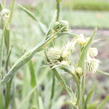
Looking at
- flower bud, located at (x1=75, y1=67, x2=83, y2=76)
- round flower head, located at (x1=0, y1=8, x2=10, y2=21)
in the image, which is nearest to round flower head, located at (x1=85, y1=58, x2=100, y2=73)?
flower bud, located at (x1=75, y1=67, x2=83, y2=76)

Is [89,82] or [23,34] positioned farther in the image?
[23,34]

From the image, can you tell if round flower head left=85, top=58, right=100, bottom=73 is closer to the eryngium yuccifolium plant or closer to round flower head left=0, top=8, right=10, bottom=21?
the eryngium yuccifolium plant

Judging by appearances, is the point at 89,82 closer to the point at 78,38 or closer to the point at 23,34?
the point at 23,34

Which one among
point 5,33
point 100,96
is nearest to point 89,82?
point 100,96

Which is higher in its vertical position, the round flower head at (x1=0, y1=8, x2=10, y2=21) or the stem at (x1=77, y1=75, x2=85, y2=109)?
the round flower head at (x1=0, y1=8, x2=10, y2=21)

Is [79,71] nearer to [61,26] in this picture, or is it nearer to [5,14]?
[61,26]

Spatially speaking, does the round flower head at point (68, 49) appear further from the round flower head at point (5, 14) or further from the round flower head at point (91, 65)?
the round flower head at point (5, 14)

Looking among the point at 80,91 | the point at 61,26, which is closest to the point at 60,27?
the point at 61,26

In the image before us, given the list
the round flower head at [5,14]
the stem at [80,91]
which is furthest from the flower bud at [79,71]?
the round flower head at [5,14]

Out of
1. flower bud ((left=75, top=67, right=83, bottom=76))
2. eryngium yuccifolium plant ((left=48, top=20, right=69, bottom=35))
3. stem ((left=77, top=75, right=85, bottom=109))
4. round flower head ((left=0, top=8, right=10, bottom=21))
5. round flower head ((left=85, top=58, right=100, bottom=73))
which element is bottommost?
stem ((left=77, top=75, right=85, bottom=109))

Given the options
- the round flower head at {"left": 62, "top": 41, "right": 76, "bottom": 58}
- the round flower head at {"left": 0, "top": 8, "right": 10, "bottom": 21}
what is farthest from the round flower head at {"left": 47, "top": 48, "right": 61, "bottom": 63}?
the round flower head at {"left": 0, "top": 8, "right": 10, "bottom": 21}

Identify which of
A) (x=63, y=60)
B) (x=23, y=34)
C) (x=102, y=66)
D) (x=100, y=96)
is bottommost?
(x=100, y=96)
